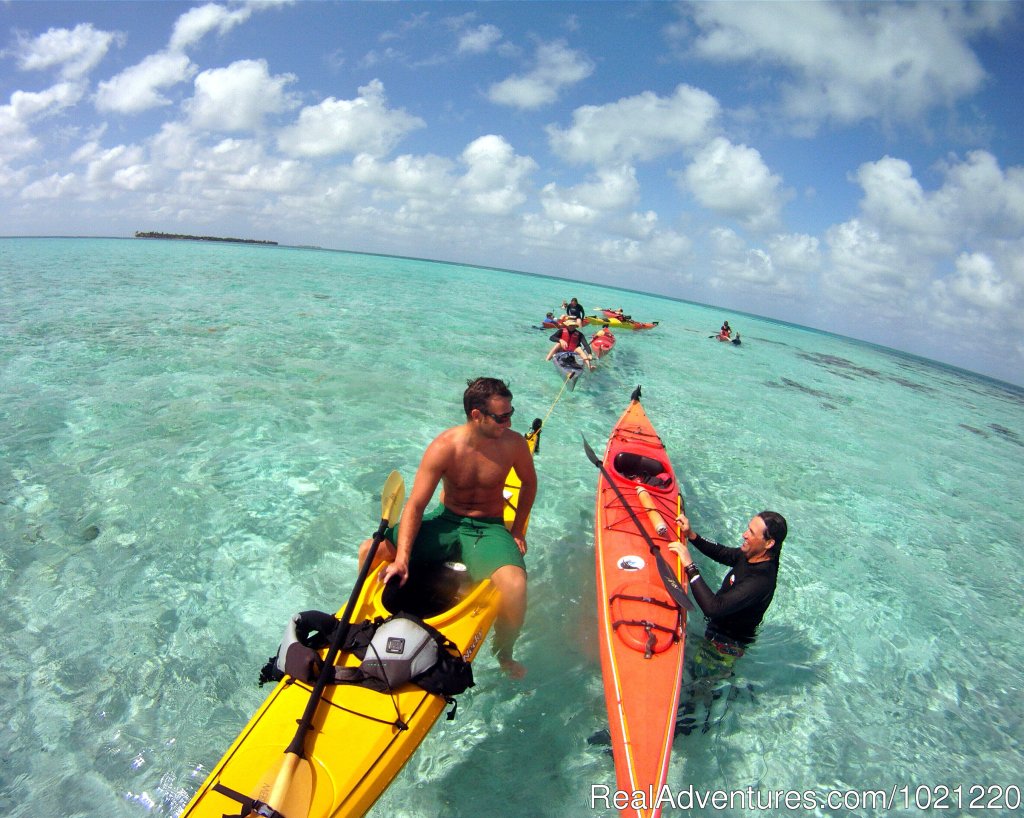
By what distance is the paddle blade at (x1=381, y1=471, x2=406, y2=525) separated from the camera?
12.7 feet

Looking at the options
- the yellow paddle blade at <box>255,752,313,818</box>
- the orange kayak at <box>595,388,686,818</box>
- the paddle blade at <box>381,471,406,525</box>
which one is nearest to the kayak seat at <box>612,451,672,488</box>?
the orange kayak at <box>595,388,686,818</box>

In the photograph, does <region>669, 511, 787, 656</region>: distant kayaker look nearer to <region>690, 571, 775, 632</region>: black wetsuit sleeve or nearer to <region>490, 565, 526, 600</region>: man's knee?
<region>690, 571, 775, 632</region>: black wetsuit sleeve

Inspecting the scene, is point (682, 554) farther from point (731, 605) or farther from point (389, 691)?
point (389, 691)

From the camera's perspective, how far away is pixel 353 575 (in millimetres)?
5293

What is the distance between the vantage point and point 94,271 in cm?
2680

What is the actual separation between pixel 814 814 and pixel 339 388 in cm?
993

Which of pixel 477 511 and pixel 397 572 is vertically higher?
pixel 477 511

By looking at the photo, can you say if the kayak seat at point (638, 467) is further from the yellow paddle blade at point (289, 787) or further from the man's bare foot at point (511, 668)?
the yellow paddle blade at point (289, 787)

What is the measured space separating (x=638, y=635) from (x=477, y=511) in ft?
5.17

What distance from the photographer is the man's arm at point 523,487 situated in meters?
4.08

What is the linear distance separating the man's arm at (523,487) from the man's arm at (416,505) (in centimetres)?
62

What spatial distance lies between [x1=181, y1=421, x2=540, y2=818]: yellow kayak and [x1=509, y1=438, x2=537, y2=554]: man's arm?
1.31 metres

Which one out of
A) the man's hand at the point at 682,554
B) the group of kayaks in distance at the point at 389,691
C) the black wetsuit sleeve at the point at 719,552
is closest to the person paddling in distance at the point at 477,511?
the group of kayaks in distance at the point at 389,691

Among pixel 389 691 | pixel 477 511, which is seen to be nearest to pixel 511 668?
pixel 477 511
